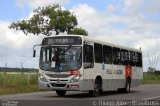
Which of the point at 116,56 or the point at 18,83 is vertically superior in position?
the point at 116,56

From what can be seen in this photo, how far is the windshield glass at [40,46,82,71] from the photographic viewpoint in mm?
24047

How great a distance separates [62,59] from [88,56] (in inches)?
55.5

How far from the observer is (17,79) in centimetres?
3416

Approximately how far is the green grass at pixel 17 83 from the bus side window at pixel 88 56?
22.5 feet

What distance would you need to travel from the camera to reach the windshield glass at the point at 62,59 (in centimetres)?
2405

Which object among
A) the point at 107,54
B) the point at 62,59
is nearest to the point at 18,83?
the point at 107,54

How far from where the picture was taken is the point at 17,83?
110 ft

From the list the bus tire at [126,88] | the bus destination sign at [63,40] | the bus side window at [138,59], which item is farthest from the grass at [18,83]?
the bus side window at [138,59]

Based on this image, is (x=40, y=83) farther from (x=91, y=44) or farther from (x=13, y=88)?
(x=13, y=88)

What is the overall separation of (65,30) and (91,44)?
68.7ft

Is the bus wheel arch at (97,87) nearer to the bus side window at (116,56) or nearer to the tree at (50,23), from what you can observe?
the bus side window at (116,56)

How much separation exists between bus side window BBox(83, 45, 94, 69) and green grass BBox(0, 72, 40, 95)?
22.5 feet

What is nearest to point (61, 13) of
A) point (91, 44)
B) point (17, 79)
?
point (17, 79)

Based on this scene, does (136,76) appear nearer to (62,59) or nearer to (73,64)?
(73,64)
